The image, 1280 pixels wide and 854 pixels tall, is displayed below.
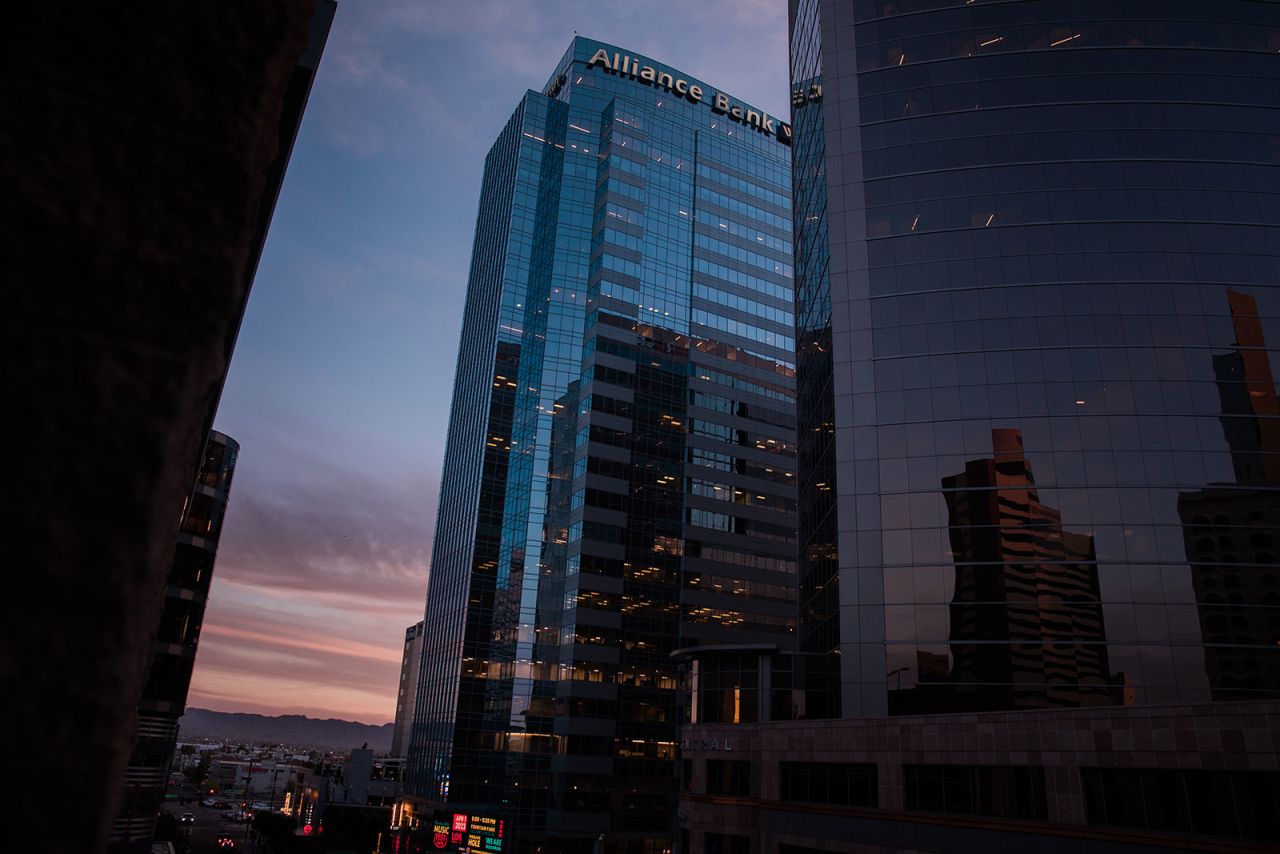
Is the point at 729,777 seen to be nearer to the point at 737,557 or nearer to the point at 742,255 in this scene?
the point at 737,557

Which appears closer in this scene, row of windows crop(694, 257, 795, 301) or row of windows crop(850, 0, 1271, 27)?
row of windows crop(850, 0, 1271, 27)

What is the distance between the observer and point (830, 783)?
1714 inches

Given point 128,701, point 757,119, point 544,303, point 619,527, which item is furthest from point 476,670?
point 128,701

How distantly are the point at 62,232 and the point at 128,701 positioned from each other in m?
1.25

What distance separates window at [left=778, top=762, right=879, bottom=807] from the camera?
4150cm

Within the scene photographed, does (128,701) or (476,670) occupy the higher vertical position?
(476,670)

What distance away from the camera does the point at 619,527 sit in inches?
4242

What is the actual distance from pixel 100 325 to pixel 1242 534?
184 feet

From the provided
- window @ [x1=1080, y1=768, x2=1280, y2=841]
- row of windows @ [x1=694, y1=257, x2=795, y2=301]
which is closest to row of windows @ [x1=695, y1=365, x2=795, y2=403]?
row of windows @ [x1=694, y1=257, x2=795, y2=301]

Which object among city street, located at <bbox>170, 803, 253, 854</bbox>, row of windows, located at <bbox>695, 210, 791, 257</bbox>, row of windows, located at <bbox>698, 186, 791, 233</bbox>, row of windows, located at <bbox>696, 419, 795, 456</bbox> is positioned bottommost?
city street, located at <bbox>170, 803, 253, 854</bbox>

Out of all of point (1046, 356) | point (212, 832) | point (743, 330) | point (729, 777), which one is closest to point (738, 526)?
point (743, 330)

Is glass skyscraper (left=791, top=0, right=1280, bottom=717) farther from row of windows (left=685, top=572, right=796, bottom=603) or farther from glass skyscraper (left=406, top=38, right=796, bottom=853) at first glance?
row of windows (left=685, top=572, right=796, bottom=603)

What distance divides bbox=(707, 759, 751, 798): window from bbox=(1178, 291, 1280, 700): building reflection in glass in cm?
2500

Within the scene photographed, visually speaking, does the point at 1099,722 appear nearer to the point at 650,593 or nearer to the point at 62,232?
the point at 62,232
